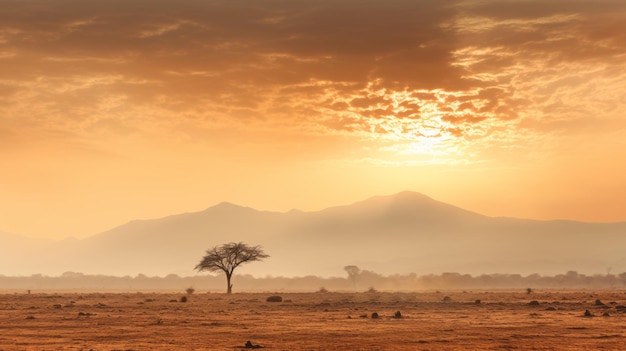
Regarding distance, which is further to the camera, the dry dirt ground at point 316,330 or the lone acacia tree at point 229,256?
the lone acacia tree at point 229,256

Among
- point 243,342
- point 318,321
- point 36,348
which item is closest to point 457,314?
point 318,321

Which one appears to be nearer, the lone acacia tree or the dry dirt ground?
the dry dirt ground

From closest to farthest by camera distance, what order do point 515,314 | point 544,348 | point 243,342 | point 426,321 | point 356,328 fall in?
point 544,348
point 243,342
point 356,328
point 426,321
point 515,314

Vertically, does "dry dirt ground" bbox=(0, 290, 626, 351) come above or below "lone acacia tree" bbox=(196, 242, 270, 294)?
below

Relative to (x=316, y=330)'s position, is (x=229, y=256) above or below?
above

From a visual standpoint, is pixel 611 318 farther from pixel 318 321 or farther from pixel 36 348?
pixel 36 348

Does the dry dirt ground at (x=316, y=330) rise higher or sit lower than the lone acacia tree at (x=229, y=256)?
lower

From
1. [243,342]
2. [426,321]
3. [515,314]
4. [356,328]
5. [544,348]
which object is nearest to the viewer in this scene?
[544,348]

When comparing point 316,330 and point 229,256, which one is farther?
point 229,256

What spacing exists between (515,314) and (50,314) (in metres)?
39.2

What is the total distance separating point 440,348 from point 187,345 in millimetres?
12763

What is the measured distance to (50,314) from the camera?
60.1 meters

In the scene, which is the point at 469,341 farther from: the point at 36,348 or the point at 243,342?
the point at 36,348

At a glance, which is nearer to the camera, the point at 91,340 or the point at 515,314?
the point at 91,340
